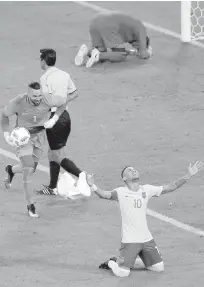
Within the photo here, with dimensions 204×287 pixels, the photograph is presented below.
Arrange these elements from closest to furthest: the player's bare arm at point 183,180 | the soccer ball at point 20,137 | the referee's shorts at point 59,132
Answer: the player's bare arm at point 183,180 → the soccer ball at point 20,137 → the referee's shorts at point 59,132

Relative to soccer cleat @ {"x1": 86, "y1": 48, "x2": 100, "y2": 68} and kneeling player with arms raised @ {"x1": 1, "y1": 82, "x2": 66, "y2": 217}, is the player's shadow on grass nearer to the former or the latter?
soccer cleat @ {"x1": 86, "y1": 48, "x2": 100, "y2": 68}

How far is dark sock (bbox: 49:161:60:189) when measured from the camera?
17.7 metres

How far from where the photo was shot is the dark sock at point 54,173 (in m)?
17.7

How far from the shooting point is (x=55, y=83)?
57.2ft

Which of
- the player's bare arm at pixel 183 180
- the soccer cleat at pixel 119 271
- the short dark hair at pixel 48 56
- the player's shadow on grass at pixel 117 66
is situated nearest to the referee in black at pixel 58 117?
the short dark hair at pixel 48 56

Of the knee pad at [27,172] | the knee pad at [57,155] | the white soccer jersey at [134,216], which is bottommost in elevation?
the knee pad at [57,155]

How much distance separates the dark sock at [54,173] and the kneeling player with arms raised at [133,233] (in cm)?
255

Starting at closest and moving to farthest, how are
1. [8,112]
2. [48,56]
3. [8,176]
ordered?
[8,112] → [48,56] → [8,176]

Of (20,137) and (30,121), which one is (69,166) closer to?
(30,121)

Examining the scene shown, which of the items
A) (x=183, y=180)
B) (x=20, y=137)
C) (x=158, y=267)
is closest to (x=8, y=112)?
(x=20, y=137)

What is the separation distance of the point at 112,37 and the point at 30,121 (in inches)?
244

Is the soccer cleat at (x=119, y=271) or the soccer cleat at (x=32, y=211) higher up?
the soccer cleat at (x=119, y=271)

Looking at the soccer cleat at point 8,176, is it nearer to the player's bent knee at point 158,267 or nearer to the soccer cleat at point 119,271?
the soccer cleat at point 119,271

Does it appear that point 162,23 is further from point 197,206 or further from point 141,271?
point 141,271
